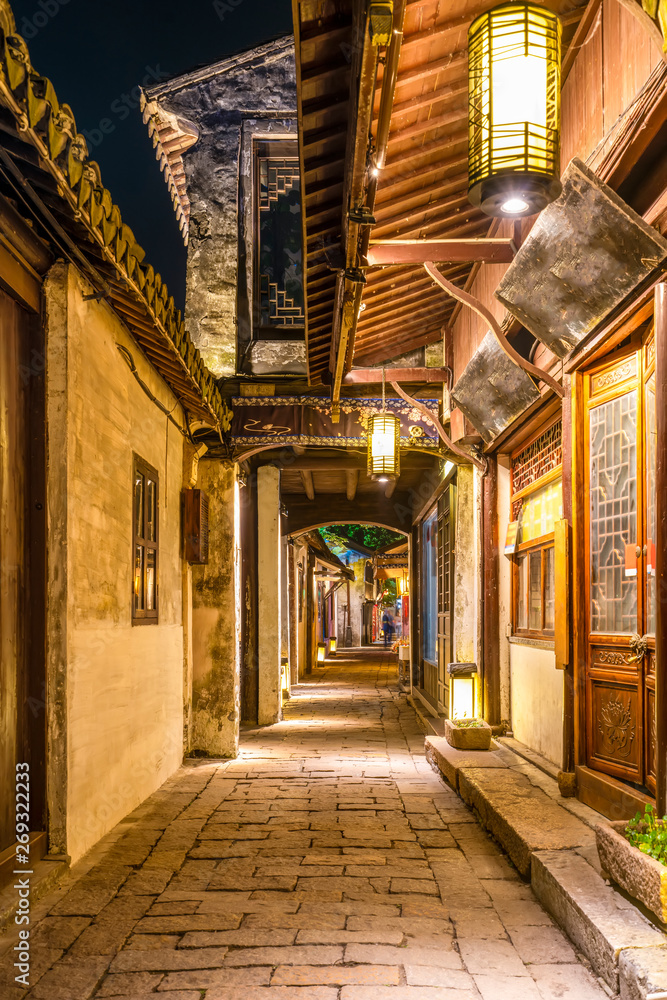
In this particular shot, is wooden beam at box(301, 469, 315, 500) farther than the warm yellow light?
Yes

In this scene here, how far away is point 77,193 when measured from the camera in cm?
449

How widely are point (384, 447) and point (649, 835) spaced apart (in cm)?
695

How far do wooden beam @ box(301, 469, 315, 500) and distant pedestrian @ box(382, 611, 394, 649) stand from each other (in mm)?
28282

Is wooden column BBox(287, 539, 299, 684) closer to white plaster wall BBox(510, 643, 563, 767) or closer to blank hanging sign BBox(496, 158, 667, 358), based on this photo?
→ white plaster wall BBox(510, 643, 563, 767)

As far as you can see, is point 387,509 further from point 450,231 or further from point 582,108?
point 582,108

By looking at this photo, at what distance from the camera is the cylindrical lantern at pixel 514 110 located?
3.93 meters

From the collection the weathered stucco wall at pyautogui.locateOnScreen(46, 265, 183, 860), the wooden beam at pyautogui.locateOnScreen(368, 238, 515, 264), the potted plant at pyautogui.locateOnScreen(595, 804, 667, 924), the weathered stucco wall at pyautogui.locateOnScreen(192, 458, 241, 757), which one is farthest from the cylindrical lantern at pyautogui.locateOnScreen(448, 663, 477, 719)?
the potted plant at pyautogui.locateOnScreen(595, 804, 667, 924)

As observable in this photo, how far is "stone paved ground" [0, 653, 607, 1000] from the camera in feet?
13.2

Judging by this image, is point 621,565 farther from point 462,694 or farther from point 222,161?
point 222,161

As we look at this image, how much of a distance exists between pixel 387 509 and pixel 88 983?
55.5 feet

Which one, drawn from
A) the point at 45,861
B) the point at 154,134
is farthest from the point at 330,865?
the point at 154,134

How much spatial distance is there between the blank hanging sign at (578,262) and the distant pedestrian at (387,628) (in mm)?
41304

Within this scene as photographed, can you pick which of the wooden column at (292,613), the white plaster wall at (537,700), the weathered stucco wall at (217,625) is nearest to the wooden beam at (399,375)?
the weathered stucco wall at (217,625)

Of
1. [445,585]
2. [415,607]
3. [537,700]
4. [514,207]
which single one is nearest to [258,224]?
[445,585]
